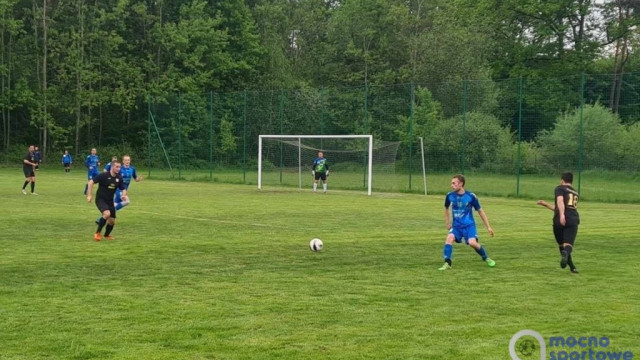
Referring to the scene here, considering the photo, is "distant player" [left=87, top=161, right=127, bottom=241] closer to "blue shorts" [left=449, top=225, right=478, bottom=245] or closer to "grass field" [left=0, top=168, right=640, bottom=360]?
"grass field" [left=0, top=168, right=640, bottom=360]

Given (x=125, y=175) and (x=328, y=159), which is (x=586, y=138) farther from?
(x=125, y=175)

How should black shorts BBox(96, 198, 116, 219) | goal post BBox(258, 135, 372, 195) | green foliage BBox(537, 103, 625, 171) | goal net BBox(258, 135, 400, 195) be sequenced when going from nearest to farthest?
1. black shorts BBox(96, 198, 116, 219)
2. green foliage BBox(537, 103, 625, 171)
3. goal net BBox(258, 135, 400, 195)
4. goal post BBox(258, 135, 372, 195)

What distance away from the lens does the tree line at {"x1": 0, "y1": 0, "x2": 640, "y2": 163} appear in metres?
55.8

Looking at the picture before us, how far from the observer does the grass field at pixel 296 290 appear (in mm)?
7457

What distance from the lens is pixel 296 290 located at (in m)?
10.2

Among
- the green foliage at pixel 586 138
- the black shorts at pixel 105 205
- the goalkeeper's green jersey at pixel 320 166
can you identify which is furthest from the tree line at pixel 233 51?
the black shorts at pixel 105 205

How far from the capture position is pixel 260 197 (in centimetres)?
2914

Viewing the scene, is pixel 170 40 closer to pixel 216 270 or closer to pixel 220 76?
pixel 220 76

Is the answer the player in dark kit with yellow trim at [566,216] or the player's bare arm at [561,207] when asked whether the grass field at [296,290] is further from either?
the player's bare arm at [561,207]

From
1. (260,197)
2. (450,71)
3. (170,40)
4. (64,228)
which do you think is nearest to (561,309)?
(64,228)

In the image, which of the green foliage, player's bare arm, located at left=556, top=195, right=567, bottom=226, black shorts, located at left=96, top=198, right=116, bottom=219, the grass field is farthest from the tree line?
player's bare arm, located at left=556, top=195, right=567, bottom=226

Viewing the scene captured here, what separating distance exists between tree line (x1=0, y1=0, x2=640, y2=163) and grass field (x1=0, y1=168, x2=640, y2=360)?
36153 millimetres

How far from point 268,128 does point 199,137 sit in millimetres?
4197

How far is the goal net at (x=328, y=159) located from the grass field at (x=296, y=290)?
48.6ft
